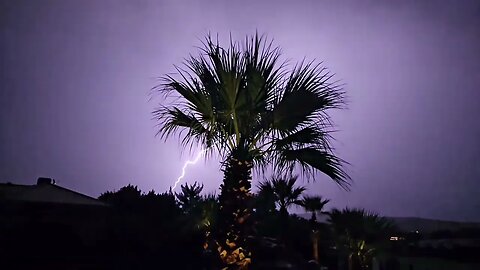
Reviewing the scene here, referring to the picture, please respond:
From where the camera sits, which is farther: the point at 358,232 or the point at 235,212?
the point at 358,232

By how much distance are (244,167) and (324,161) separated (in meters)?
1.24

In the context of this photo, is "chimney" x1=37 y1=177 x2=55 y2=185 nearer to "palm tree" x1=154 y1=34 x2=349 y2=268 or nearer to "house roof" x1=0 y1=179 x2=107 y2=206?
"house roof" x1=0 y1=179 x2=107 y2=206

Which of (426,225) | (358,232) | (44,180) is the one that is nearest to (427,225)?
(426,225)

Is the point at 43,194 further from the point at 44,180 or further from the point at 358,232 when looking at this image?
the point at 358,232

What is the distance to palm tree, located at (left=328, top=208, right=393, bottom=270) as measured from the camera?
17406 millimetres

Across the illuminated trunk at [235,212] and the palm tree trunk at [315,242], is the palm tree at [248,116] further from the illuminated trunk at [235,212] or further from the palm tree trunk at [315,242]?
the palm tree trunk at [315,242]

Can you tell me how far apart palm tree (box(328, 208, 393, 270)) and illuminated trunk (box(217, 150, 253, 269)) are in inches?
419

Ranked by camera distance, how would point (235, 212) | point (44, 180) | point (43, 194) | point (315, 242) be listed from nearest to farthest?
point (235, 212) → point (43, 194) → point (44, 180) → point (315, 242)

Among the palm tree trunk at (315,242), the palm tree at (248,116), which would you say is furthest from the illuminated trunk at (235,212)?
the palm tree trunk at (315,242)

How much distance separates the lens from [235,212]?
7.64m

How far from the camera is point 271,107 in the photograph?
7.77 metres

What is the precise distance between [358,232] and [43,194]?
1070 centimetres

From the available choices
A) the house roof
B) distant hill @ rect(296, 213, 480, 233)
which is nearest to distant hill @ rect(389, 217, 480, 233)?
distant hill @ rect(296, 213, 480, 233)

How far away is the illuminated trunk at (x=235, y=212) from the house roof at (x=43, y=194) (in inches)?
336
